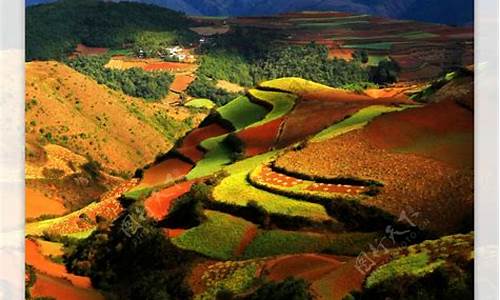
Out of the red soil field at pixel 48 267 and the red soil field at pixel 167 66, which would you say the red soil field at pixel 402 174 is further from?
the red soil field at pixel 167 66

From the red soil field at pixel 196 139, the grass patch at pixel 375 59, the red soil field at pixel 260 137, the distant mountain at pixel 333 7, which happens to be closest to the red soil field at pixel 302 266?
the distant mountain at pixel 333 7

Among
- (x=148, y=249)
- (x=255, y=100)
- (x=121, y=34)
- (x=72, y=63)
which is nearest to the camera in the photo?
(x=148, y=249)

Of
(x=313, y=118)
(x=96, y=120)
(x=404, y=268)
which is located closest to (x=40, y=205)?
(x=313, y=118)

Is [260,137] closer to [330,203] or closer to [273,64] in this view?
[330,203]

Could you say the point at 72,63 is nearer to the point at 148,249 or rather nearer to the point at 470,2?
the point at 148,249

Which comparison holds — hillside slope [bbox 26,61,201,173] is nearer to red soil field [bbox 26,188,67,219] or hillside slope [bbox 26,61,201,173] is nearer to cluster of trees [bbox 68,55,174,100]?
cluster of trees [bbox 68,55,174,100]

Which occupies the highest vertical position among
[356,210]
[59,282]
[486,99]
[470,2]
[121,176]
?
[470,2]

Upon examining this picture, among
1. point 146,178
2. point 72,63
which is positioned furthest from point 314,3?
point 72,63
